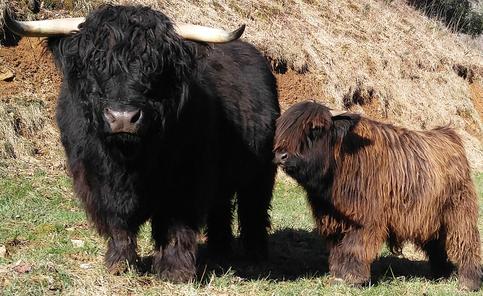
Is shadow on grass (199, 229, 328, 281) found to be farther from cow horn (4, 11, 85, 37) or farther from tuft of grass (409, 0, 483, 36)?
tuft of grass (409, 0, 483, 36)

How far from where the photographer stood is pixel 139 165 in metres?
4.73

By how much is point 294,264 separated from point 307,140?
6.24 feet

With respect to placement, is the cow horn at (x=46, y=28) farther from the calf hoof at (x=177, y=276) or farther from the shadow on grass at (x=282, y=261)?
the shadow on grass at (x=282, y=261)

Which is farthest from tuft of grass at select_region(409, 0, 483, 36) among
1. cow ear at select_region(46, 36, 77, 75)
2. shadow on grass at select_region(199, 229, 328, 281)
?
cow ear at select_region(46, 36, 77, 75)

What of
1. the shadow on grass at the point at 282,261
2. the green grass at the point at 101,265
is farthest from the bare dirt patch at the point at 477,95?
the shadow on grass at the point at 282,261

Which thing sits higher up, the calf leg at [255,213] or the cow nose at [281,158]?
the cow nose at [281,158]

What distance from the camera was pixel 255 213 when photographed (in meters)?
6.94

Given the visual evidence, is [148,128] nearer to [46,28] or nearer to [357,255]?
[46,28]

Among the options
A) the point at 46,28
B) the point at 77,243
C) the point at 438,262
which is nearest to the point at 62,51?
the point at 46,28

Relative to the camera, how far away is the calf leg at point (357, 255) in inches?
225

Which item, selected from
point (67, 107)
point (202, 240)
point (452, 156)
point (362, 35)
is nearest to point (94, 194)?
point (67, 107)

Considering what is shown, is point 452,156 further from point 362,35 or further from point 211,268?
point 362,35

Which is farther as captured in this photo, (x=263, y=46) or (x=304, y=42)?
(x=304, y=42)

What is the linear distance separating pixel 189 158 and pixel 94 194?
789mm
